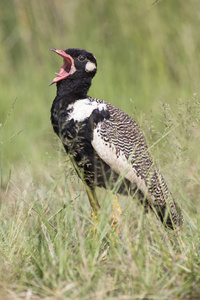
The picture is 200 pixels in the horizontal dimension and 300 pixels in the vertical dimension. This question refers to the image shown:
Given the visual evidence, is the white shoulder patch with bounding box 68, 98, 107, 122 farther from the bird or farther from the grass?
the grass

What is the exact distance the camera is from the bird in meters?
2.78

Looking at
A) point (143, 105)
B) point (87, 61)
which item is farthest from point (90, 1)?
point (87, 61)

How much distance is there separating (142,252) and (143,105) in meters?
2.52

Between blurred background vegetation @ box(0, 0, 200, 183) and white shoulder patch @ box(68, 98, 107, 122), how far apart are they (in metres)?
1.46

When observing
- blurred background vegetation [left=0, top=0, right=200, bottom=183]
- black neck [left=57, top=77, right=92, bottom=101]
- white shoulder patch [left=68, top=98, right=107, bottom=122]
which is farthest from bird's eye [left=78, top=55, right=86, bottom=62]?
blurred background vegetation [left=0, top=0, right=200, bottom=183]

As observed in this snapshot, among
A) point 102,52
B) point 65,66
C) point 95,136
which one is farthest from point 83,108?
point 102,52

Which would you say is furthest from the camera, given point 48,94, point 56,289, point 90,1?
point 90,1

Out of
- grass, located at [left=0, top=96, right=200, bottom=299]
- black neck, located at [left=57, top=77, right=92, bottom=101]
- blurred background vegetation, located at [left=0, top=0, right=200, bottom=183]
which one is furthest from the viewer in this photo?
blurred background vegetation, located at [left=0, top=0, right=200, bottom=183]

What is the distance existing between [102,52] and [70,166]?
2315 mm

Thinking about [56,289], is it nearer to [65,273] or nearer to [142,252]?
[65,273]

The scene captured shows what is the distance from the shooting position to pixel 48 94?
17.0 ft

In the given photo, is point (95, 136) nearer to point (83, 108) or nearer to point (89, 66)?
point (83, 108)

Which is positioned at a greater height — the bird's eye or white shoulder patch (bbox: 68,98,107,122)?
the bird's eye

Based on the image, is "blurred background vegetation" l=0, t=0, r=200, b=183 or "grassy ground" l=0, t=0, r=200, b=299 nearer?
"grassy ground" l=0, t=0, r=200, b=299
